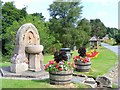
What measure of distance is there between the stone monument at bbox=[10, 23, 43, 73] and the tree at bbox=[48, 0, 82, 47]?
29137mm

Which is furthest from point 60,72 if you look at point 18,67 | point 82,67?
point 82,67

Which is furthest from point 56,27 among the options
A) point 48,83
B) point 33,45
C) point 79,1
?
point 48,83

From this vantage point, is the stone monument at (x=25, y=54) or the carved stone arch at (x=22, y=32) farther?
the carved stone arch at (x=22, y=32)

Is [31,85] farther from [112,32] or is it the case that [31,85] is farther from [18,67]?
[112,32]

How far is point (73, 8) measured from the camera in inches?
1625

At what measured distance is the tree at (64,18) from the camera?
40812 mm

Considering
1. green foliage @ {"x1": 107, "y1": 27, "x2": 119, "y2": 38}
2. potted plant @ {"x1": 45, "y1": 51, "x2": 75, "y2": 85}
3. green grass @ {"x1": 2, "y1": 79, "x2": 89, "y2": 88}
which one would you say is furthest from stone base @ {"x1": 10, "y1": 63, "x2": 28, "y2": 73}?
green foliage @ {"x1": 107, "y1": 27, "x2": 119, "y2": 38}

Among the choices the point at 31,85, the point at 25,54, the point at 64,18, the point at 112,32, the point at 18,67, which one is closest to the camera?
the point at 31,85

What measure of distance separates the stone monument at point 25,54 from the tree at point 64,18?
29.1 metres

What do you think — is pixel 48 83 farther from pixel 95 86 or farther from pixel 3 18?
pixel 3 18

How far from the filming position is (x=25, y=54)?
10.8 metres

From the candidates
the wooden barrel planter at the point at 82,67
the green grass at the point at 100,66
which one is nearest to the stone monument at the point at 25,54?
the wooden barrel planter at the point at 82,67

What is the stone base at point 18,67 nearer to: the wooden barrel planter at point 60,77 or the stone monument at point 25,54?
the stone monument at point 25,54

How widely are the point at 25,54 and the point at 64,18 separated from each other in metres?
31.4
